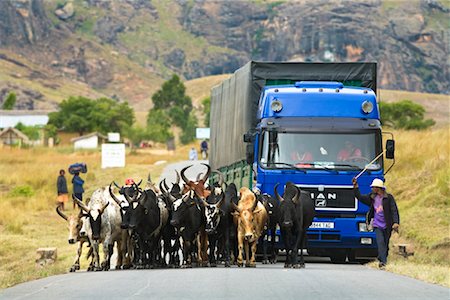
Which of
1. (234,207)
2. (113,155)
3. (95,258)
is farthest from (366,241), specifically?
(113,155)

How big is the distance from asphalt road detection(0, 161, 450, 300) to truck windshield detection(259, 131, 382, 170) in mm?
3285

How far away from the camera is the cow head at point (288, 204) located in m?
22.8

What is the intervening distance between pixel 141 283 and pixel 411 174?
25764 mm

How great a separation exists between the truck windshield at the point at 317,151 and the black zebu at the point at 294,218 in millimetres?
955

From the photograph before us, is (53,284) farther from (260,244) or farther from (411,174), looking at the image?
(411,174)

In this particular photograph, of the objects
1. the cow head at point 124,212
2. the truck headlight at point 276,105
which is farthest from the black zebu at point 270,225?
the cow head at point 124,212

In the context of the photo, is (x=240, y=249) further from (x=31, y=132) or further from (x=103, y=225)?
(x=31, y=132)

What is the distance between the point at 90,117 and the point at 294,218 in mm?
126524

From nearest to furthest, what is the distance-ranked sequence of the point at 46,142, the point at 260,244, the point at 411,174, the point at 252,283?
the point at 252,283, the point at 260,244, the point at 411,174, the point at 46,142

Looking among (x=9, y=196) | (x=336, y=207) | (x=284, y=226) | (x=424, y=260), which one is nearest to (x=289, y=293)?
Result: (x=284, y=226)

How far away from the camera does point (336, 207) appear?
2420cm

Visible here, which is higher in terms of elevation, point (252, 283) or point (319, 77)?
point (319, 77)

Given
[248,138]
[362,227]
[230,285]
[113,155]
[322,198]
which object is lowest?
[230,285]

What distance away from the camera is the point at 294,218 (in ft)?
75.6
